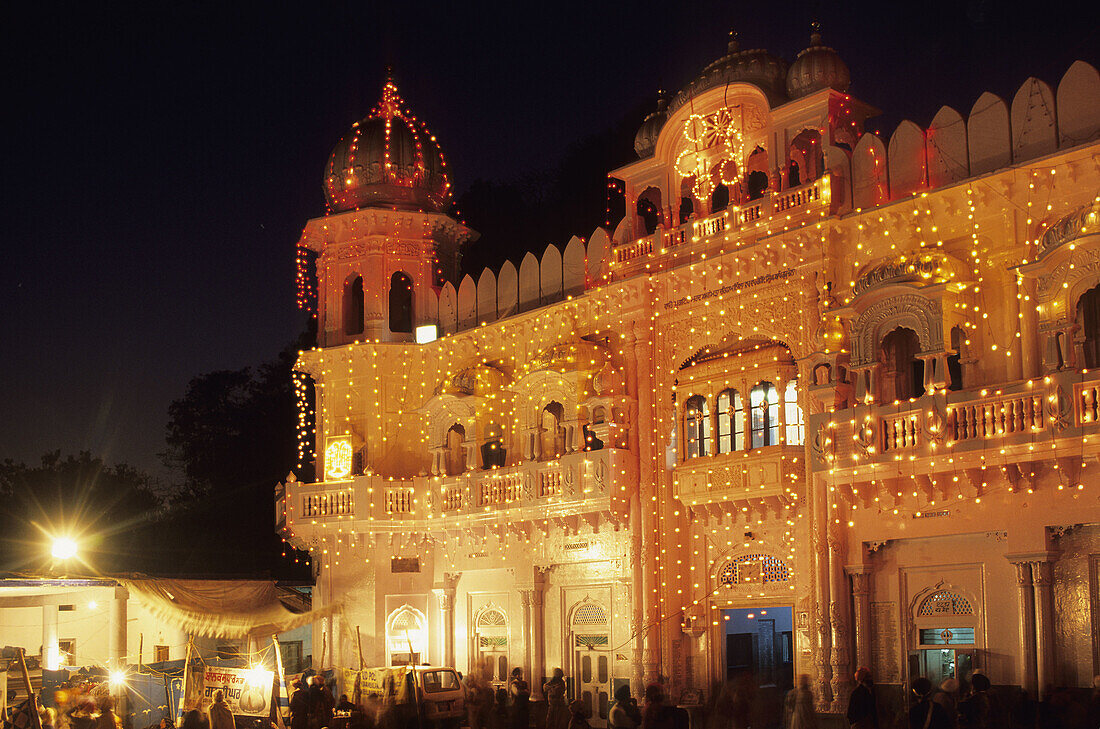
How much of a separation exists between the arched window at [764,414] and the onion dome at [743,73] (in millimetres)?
4790

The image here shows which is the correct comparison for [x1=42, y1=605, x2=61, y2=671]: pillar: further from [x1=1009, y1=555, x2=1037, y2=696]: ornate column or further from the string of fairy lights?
[x1=1009, y1=555, x2=1037, y2=696]: ornate column

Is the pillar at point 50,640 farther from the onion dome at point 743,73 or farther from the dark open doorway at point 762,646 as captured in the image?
the onion dome at point 743,73

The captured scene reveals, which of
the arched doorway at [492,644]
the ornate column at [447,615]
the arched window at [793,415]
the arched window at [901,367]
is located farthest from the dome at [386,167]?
the arched window at [901,367]

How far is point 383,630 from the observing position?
950 inches

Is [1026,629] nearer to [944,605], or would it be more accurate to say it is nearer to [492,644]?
[944,605]

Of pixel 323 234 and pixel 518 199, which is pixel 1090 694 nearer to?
pixel 323 234

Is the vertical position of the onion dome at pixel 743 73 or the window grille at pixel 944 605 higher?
the onion dome at pixel 743 73

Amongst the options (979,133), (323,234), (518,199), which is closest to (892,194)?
(979,133)

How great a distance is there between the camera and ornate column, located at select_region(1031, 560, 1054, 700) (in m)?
15.6

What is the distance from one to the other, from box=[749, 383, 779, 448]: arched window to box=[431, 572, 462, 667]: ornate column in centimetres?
711

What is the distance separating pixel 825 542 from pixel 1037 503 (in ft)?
10.2

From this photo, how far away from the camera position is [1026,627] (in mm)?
15922

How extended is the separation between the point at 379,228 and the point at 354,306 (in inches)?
76.7

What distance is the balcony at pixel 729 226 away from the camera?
62.8 ft
